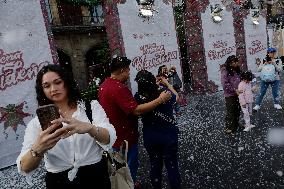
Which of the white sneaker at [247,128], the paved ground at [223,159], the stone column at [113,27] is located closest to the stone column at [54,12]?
the stone column at [113,27]

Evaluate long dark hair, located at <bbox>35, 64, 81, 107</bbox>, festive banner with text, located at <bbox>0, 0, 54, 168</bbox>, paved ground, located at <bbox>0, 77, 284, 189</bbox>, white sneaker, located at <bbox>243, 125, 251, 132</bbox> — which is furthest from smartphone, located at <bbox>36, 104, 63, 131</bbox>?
white sneaker, located at <bbox>243, 125, 251, 132</bbox>

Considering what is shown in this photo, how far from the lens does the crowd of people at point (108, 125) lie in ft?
6.52

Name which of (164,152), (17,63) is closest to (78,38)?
(17,63)

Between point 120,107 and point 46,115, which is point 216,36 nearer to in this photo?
point 120,107

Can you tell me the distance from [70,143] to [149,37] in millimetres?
8179

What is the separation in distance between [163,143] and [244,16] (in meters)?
12.6

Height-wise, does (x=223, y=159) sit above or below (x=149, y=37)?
below

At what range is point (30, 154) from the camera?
1.87 meters

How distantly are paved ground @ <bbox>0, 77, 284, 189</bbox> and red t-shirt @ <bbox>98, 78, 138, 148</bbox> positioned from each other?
1.36m

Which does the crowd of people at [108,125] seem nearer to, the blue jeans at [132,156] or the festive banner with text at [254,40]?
the blue jeans at [132,156]

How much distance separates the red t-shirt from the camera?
3528 mm

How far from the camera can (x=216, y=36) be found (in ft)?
42.8

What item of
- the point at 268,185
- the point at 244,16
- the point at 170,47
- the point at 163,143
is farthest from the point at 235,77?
the point at 244,16

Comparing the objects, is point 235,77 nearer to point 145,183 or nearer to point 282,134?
point 282,134
